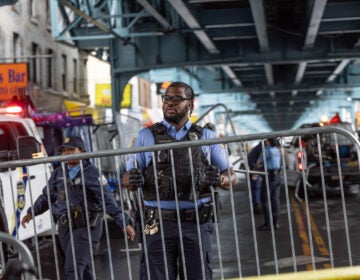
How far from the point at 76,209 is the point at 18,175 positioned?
11.4 ft

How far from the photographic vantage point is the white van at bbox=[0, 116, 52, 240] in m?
9.98

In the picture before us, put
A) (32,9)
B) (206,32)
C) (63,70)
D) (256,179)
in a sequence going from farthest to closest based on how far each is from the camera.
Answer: (63,70) → (32,9) → (206,32) → (256,179)

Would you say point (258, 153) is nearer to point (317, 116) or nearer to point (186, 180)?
point (186, 180)

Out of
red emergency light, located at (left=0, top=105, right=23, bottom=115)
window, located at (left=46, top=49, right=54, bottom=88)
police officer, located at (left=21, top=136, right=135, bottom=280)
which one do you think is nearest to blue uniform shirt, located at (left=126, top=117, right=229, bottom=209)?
police officer, located at (left=21, top=136, right=135, bottom=280)

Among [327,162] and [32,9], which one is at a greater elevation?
[32,9]

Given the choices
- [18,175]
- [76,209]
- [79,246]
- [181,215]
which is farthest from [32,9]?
[181,215]

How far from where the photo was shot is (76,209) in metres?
7.78

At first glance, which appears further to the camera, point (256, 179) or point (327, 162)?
point (327, 162)

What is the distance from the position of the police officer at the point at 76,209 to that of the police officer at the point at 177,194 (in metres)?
1.42

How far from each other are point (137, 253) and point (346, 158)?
1157cm

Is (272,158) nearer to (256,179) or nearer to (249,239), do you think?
(256,179)

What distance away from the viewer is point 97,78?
53.0 m

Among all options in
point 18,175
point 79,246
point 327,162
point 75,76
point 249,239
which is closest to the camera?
point 79,246

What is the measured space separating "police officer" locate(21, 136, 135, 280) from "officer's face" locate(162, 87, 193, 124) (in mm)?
1590
